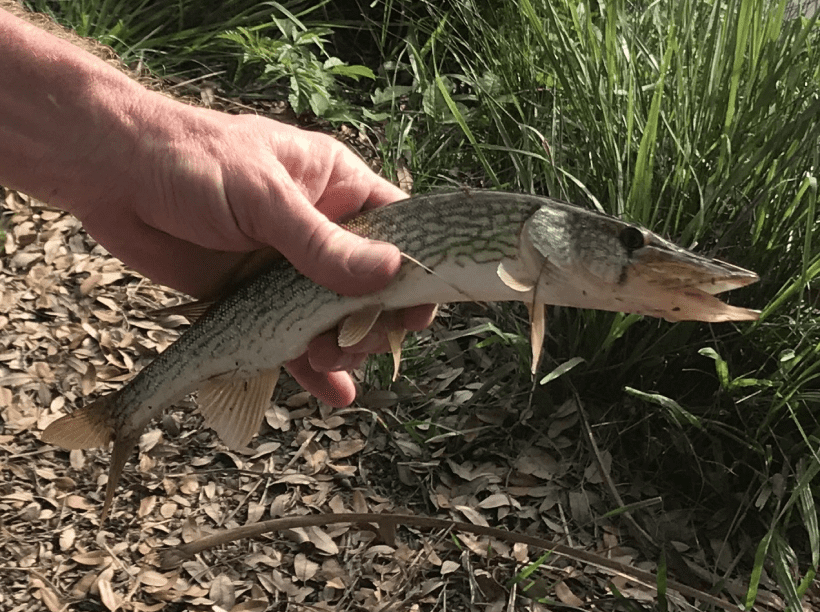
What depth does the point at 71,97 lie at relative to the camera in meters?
1.90

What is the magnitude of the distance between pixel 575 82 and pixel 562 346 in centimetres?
67

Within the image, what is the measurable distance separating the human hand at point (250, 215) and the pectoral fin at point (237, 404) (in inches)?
5.9

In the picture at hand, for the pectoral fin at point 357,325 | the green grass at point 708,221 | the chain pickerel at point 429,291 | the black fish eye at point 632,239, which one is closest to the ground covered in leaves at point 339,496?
the green grass at point 708,221

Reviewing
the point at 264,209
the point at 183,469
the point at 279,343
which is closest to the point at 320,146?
the point at 264,209

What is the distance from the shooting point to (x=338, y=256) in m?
1.60

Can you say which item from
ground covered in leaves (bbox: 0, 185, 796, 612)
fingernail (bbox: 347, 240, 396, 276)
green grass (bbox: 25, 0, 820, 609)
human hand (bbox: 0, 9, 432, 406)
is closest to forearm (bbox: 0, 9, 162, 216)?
human hand (bbox: 0, 9, 432, 406)

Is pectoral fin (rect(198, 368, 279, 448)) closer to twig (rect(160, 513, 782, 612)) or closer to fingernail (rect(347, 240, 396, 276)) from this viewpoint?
twig (rect(160, 513, 782, 612))

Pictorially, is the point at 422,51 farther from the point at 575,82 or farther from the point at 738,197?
the point at 738,197

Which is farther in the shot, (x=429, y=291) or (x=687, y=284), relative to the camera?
(x=429, y=291)

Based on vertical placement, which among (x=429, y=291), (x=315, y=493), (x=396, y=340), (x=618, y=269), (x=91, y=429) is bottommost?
(x=315, y=493)

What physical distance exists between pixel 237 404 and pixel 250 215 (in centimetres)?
40

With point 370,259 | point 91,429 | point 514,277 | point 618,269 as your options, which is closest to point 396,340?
→ point 370,259

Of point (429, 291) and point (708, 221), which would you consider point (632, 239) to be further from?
point (708, 221)

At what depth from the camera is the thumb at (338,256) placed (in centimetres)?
159
